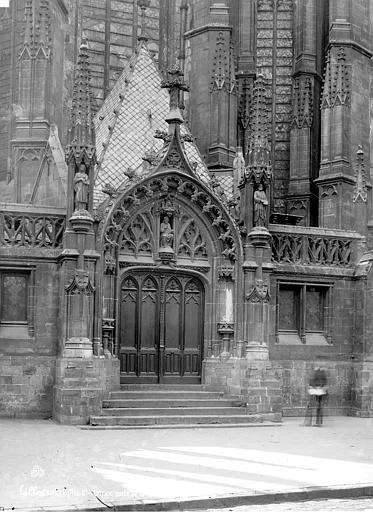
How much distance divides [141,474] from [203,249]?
10267 mm

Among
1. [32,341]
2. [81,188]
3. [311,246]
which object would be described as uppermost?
[81,188]

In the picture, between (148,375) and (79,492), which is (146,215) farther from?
(79,492)

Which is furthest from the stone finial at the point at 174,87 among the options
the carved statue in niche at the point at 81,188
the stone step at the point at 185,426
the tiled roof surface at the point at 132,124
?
the stone step at the point at 185,426

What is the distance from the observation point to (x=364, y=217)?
24.8 meters

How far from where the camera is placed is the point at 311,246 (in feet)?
76.5

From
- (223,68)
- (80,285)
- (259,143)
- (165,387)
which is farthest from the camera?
(223,68)

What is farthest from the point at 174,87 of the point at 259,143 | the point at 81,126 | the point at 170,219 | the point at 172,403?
the point at 172,403

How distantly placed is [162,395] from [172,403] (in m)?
0.54

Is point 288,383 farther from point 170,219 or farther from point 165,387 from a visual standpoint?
point 170,219

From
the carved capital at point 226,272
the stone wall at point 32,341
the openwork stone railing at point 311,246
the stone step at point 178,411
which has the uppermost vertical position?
the openwork stone railing at point 311,246

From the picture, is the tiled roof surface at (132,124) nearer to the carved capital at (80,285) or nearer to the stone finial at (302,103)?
the carved capital at (80,285)

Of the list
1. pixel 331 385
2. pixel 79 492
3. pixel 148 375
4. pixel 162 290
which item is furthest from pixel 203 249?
pixel 79 492

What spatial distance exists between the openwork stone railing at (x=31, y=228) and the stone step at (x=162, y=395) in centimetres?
374

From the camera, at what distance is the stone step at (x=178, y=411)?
19009 millimetres
